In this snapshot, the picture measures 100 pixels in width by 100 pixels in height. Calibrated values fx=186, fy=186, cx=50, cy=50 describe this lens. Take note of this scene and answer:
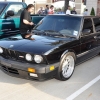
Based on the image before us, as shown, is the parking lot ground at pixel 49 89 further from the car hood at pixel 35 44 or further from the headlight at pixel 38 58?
the car hood at pixel 35 44

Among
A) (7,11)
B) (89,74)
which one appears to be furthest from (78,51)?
(7,11)

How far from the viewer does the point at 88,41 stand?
5109 millimetres

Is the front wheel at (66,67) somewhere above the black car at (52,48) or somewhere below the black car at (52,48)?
below

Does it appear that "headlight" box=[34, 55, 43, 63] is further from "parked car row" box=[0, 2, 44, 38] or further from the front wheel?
"parked car row" box=[0, 2, 44, 38]

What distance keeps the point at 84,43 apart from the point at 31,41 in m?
1.49

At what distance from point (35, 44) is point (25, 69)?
631 mm

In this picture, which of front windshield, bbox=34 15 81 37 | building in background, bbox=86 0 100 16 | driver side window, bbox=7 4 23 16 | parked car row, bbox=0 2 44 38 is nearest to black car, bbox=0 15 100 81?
A: front windshield, bbox=34 15 81 37

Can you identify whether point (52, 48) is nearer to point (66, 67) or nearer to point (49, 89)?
point (66, 67)

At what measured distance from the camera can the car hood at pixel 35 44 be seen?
3844 millimetres

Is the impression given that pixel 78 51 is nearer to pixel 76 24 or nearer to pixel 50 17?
pixel 76 24

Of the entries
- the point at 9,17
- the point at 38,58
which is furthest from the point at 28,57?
the point at 9,17

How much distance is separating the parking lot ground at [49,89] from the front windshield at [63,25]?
1.15 metres

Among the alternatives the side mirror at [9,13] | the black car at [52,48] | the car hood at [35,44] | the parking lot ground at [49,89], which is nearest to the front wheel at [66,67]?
the black car at [52,48]

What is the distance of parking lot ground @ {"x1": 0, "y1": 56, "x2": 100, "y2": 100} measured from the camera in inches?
144
